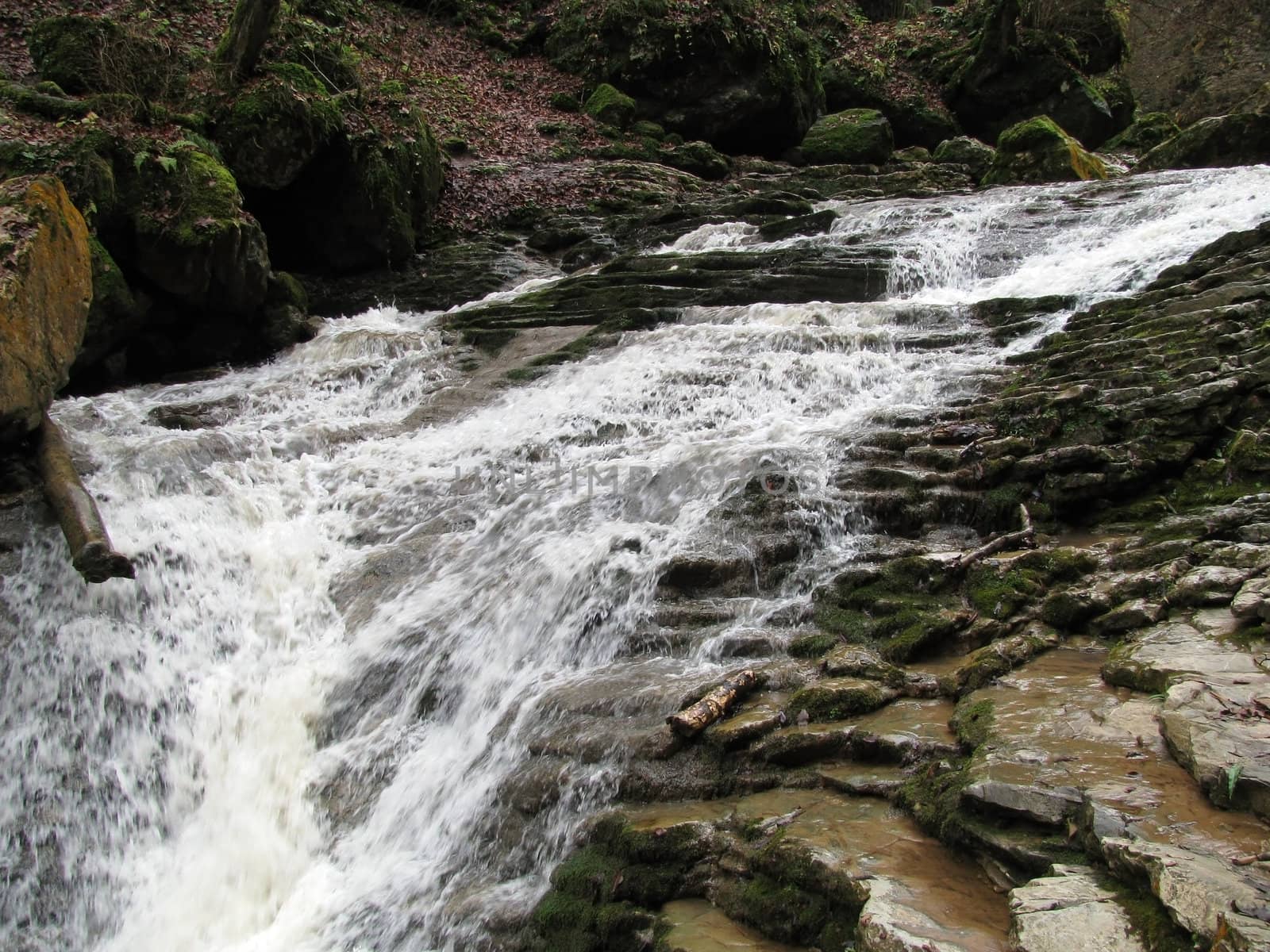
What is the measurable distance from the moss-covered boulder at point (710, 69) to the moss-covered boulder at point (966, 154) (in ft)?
12.8

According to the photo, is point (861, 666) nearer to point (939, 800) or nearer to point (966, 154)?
point (939, 800)

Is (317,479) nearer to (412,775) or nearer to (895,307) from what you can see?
(412,775)

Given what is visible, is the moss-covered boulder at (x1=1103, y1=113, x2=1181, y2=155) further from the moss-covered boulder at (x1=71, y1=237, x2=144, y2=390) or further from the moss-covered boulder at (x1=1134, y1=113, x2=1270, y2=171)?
the moss-covered boulder at (x1=71, y1=237, x2=144, y2=390)

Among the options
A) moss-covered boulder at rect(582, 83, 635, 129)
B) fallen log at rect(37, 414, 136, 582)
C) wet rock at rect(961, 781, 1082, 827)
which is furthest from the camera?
moss-covered boulder at rect(582, 83, 635, 129)

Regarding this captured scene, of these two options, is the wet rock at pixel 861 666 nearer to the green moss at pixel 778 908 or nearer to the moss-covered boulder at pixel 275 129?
the green moss at pixel 778 908

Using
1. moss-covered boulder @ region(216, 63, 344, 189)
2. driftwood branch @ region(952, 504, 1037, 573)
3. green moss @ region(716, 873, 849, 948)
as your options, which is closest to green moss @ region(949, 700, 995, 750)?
green moss @ region(716, 873, 849, 948)

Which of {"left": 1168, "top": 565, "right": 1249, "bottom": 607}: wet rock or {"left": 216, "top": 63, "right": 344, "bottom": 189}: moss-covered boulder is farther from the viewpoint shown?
{"left": 216, "top": 63, "right": 344, "bottom": 189}: moss-covered boulder

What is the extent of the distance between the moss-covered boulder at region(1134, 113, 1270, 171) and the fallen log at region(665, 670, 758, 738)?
49.8 feet

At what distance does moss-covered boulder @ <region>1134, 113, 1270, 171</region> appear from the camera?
14242mm

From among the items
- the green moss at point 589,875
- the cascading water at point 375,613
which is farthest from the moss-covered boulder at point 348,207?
the green moss at point 589,875

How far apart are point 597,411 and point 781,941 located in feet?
21.1

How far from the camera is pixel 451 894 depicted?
4.22 meters

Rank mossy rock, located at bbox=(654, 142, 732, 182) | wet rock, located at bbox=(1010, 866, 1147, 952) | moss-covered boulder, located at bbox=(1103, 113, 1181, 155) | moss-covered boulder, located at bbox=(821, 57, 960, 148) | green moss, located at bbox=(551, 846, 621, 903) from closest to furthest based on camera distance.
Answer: wet rock, located at bbox=(1010, 866, 1147, 952)
green moss, located at bbox=(551, 846, 621, 903)
mossy rock, located at bbox=(654, 142, 732, 182)
moss-covered boulder, located at bbox=(1103, 113, 1181, 155)
moss-covered boulder, located at bbox=(821, 57, 960, 148)

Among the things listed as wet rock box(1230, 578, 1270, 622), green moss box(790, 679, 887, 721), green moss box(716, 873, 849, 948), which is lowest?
green moss box(716, 873, 849, 948)
